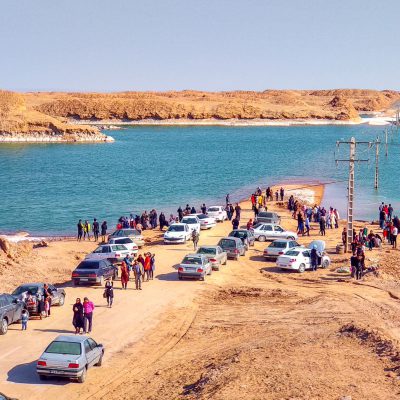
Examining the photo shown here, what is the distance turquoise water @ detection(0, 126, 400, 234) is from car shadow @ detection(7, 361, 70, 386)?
30.4m

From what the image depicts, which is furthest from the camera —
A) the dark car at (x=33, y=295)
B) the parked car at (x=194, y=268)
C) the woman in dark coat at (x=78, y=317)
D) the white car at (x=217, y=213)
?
the white car at (x=217, y=213)

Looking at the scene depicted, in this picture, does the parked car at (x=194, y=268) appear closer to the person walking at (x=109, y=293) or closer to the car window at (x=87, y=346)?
the person walking at (x=109, y=293)

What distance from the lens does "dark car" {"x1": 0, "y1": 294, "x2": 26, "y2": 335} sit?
21.9 m

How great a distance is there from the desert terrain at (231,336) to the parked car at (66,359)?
37 cm

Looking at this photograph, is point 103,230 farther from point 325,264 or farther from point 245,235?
point 325,264

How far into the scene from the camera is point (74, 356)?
1773 cm

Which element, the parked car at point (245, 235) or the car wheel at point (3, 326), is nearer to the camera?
the car wheel at point (3, 326)

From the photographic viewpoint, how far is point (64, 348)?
1784cm

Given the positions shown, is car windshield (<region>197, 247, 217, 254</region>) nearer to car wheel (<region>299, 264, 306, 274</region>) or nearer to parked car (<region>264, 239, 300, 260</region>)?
parked car (<region>264, 239, 300, 260</region>)

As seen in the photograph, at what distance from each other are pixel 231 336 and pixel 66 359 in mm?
5761

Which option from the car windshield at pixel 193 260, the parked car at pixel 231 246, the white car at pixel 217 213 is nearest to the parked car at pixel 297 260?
the parked car at pixel 231 246

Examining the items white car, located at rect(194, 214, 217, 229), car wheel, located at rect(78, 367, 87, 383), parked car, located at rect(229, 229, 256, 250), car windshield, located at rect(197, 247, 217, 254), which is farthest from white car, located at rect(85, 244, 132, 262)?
car wheel, located at rect(78, 367, 87, 383)

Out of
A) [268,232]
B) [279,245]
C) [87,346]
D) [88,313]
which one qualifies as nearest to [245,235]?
[268,232]

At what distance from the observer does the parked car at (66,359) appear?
1755 centimetres
